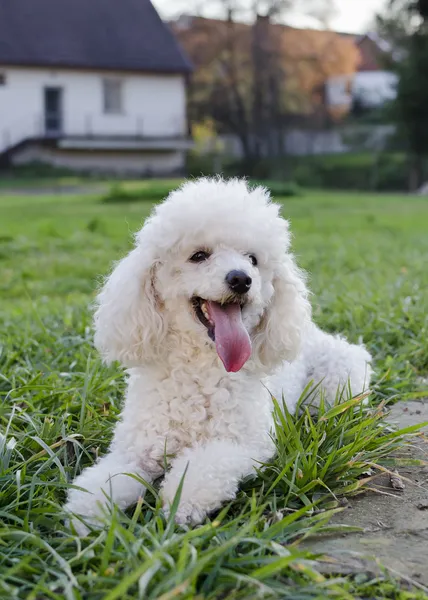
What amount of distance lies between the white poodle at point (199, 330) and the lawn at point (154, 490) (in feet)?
0.54

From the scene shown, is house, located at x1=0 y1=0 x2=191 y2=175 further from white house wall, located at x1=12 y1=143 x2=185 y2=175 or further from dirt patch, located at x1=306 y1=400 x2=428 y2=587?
dirt patch, located at x1=306 y1=400 x2=428 y2=587

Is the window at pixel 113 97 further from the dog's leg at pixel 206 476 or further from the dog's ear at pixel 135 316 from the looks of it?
the dog's leg at pixel 206 476

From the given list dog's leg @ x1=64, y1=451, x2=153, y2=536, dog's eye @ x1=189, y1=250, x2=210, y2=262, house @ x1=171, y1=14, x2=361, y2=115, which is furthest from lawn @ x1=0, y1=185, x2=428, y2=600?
house @ x1=171, y1=14, x2=361, y2=115

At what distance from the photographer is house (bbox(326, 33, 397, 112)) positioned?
32.4 meters

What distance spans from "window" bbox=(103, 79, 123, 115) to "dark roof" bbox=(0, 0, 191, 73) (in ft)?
3.21

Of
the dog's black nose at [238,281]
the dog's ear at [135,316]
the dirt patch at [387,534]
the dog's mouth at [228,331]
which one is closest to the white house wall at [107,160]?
the dog's ear at [135,316]

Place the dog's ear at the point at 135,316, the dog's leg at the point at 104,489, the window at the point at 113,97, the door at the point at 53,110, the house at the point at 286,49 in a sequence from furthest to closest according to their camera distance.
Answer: the house at the point at 286,49 < the window at the point at 113,97 < the door at the point at 53,110 < the dog's ear at the point at 135,316 < the dog's leg at the point at 104,489

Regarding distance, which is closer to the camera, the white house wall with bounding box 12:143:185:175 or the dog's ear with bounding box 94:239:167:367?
the dog's ear with bounding box 94:239:167:367

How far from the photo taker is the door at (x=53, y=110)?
29.9 meters

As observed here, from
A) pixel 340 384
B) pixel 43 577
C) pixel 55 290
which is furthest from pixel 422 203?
pixel 43 577

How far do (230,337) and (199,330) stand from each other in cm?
15

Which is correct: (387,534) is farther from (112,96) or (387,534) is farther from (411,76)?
(112,96)

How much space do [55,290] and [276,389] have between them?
4017mm

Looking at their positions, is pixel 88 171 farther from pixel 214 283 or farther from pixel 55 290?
pixel 214 283
